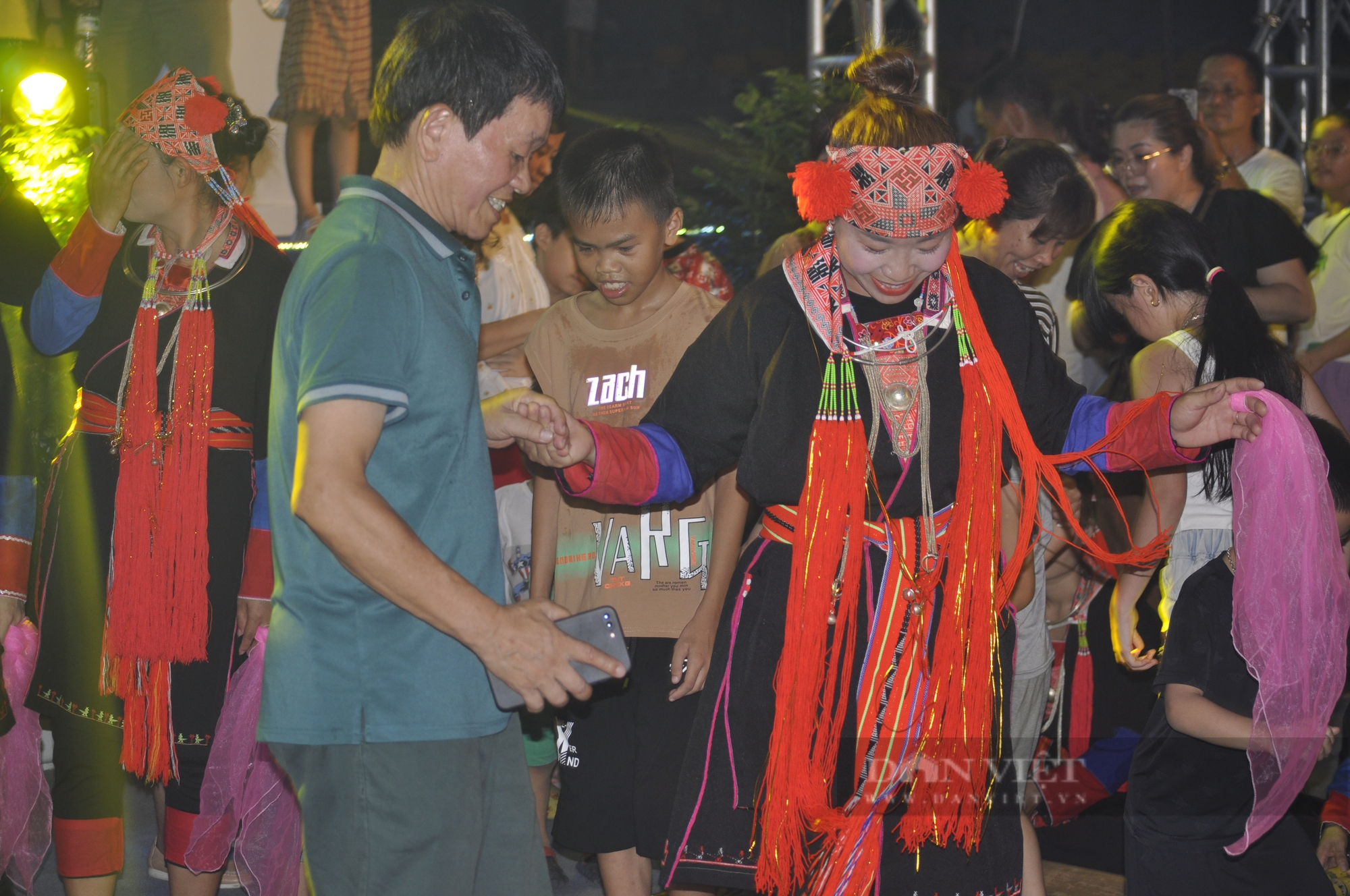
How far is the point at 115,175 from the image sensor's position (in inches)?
104

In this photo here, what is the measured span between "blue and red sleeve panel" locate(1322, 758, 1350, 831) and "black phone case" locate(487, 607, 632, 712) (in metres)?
2.53

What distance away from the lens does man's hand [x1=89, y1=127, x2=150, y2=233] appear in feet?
8.68

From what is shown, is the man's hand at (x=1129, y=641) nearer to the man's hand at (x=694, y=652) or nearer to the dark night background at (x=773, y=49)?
the man's hand at (x=694, y=652)

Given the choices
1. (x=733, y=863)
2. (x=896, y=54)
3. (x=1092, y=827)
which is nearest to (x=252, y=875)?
(x=733, y=863)

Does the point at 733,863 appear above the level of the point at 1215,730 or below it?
below

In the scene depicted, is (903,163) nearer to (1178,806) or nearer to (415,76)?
(415,76)

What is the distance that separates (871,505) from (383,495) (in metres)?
0.97

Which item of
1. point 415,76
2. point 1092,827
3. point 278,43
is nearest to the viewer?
point 415,76

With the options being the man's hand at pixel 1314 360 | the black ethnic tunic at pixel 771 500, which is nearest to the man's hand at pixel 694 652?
the black ethnic tunic at pixel 771 500

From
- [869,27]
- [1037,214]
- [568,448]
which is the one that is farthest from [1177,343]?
[869,27]

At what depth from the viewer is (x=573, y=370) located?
2932mm

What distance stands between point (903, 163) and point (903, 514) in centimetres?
64

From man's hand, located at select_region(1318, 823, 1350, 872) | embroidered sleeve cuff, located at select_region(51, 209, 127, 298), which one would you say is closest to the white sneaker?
embroidered sleeve cuff, located at select_region(51, 209, 127, 298)

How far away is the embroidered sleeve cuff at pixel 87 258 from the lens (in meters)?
2.69
